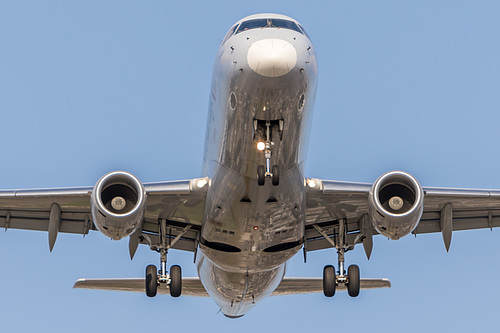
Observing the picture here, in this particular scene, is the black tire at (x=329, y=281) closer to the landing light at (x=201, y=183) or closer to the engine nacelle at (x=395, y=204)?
the engine nacelle at (x=395, y=204)

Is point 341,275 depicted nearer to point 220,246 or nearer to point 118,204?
point 220,246

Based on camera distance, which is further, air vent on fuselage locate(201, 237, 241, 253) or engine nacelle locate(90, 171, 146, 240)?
air vent on fuselage locate(201, 237, 241, 253)

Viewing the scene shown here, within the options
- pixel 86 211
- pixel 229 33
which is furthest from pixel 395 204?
pixel 86 211

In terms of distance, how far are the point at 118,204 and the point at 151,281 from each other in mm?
3150

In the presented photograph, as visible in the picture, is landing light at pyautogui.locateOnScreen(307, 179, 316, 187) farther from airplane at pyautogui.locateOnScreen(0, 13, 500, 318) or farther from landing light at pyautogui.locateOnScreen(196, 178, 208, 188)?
landing light at pyautogui.locateOnScreen(196, 178, 208, 188)

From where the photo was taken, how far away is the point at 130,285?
2733 centimetres

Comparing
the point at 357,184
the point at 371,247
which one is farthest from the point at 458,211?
the point at 357,184

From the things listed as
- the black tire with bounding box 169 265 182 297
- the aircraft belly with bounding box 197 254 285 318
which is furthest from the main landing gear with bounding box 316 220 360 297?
the black tire with bounding box 169 265 182 297

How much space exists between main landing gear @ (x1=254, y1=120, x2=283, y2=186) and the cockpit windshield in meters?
2.04

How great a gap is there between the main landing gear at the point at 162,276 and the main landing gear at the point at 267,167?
5.19m

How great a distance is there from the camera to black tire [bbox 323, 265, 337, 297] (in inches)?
955

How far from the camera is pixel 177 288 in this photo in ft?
78.9

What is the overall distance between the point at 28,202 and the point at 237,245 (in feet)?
18.2

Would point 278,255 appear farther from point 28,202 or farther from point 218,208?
point 28,202
